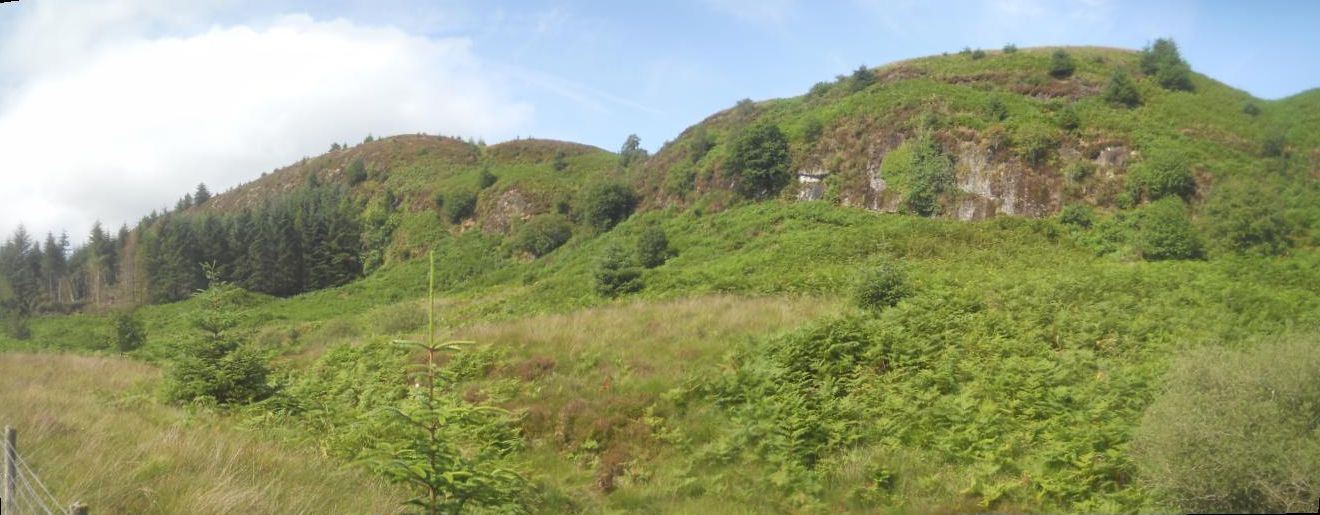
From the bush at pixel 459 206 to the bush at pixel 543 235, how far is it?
10962 millimetres

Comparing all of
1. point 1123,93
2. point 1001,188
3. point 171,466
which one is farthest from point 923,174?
point 171,466

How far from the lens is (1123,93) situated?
107ft

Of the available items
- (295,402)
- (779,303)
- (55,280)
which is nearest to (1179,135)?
(779,303)

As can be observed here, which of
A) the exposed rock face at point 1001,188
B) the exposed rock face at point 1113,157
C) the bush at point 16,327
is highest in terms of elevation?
the exposed rock face at point 1113,157

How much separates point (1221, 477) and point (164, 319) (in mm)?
50342

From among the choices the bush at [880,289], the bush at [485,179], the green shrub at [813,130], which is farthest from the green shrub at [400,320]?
the bush at [485,179]

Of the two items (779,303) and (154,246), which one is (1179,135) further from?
(154,246)

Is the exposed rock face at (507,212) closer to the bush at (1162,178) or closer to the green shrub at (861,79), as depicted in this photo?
the green shrub at (861,79)

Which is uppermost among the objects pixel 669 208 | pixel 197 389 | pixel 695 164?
pixel 695 164

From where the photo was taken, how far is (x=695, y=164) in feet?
141

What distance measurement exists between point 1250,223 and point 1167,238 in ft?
6.74

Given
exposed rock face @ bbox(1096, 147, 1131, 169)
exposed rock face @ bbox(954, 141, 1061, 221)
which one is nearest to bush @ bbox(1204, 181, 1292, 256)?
exposed rock face @ bbox(1096, 147, 1131, 169)

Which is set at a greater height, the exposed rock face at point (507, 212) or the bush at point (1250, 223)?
the exposed rock face at point (507, 212)

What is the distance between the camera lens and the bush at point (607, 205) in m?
43.9
